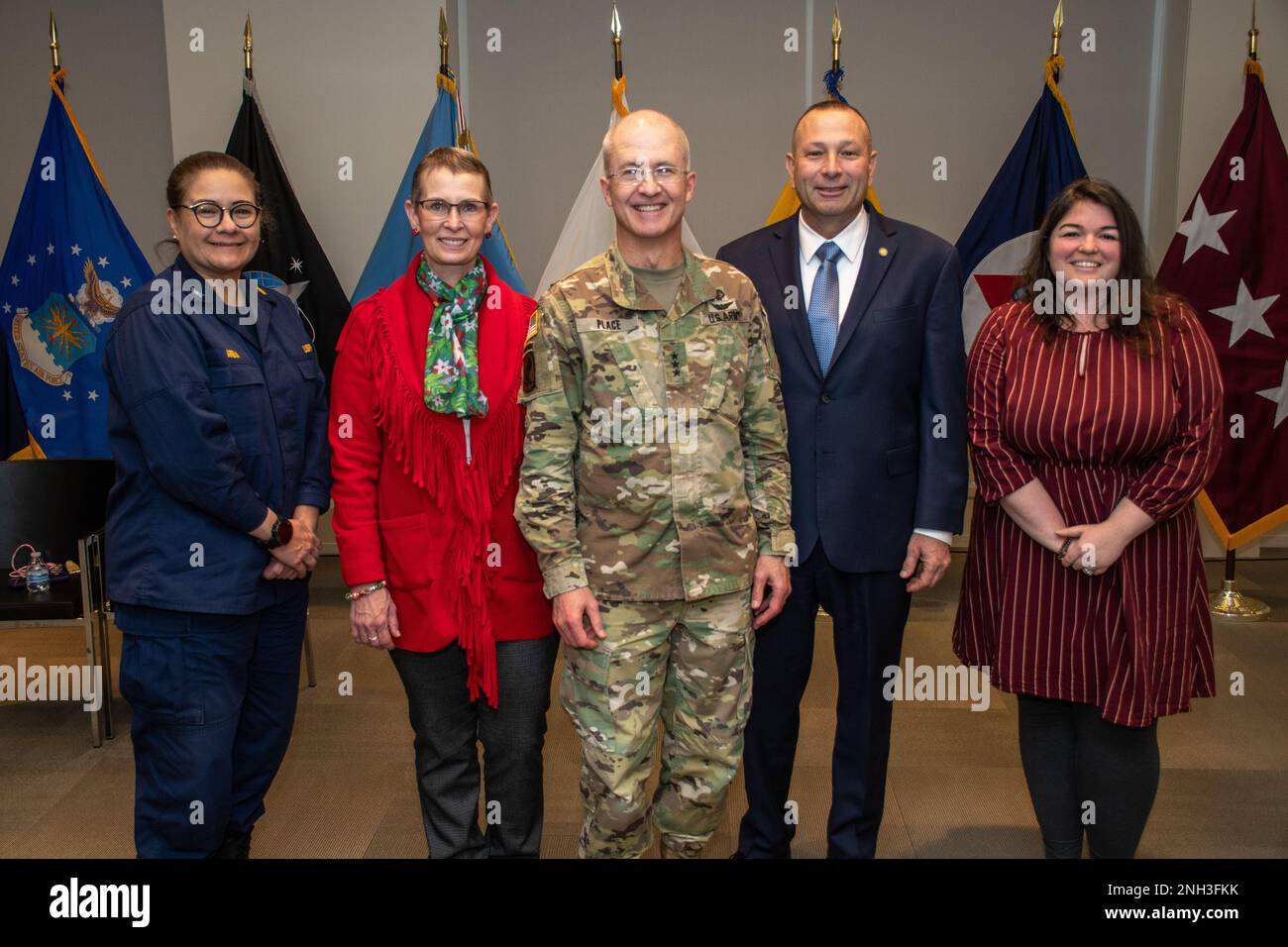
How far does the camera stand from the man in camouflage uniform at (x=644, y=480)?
6.38ft

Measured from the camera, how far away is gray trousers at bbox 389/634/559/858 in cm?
210

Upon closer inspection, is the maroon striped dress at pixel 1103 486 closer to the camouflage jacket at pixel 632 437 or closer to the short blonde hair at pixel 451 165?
the camouflage jacket at pixel 632 437

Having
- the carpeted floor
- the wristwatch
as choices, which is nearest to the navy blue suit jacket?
the carpeted floor

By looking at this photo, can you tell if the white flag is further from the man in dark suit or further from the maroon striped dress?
the maroon striped dress

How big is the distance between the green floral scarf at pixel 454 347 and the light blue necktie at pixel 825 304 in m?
0.70

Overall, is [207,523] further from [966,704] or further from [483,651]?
[966,704]

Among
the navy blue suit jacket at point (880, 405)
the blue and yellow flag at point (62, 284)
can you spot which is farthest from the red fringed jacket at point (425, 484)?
the blue and yellow flag at point (62, 284)

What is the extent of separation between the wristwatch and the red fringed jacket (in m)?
0.12

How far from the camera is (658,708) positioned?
205 cm

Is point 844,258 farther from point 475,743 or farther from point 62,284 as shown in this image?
point 62,284

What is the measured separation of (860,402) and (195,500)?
1328 mm

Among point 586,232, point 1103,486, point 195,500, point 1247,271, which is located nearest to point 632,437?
point 195,500
